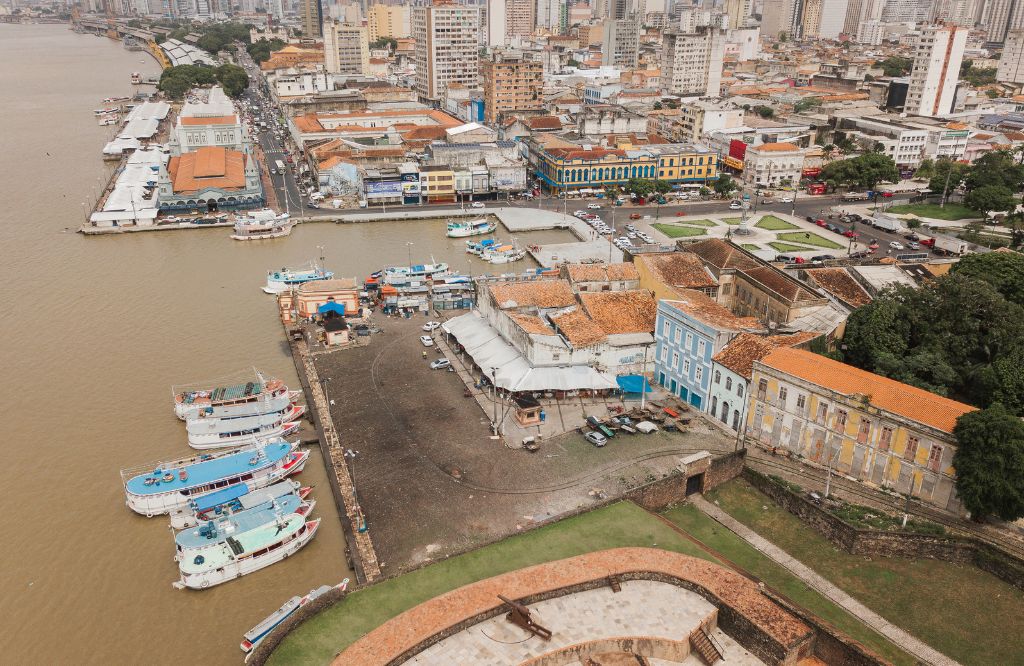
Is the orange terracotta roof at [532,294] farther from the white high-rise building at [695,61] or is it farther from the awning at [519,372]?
the white high-rise building at [695,61]

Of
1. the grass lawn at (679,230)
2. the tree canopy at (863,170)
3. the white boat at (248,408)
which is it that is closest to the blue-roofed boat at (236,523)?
the white boat at (248,408)

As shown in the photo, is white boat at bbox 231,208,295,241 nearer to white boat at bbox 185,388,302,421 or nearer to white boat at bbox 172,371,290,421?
white boat at bbox 172,371,290,421

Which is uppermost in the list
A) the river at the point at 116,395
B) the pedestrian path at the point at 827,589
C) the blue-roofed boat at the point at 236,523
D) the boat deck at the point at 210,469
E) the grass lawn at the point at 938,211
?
the grass lawn at the point at 938,211

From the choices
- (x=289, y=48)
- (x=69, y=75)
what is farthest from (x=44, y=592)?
(x=69, y=75)

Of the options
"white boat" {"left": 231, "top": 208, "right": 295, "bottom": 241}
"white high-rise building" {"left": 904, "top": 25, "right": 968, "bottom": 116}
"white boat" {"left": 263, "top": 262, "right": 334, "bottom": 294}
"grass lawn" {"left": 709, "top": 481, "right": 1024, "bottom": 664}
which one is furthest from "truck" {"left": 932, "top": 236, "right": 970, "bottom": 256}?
"white high-rise building" {"left": 904, "top": 25, "right": 968, "bottom": 116}

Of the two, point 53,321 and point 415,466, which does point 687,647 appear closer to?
point 415,466

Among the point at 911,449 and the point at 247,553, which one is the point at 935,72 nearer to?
the point at 911,449
